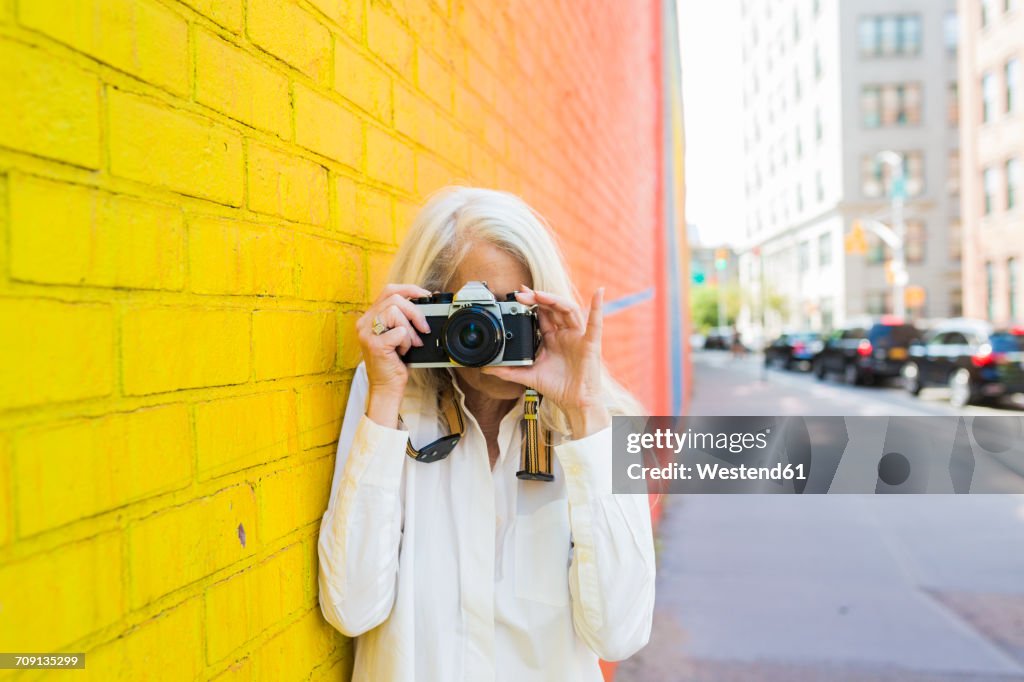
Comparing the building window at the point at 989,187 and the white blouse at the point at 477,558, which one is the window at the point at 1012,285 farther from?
the white blouse at the point at 477,558

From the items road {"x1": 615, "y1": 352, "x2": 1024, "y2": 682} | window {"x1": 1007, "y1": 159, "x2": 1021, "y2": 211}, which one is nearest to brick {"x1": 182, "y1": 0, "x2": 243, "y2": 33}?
road {"x1": 615, "y1": 352, "x2": 1024, "y2": 682}

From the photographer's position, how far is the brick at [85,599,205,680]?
0.81 m

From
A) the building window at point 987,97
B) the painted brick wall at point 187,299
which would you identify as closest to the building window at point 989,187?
the building window at point 987,97

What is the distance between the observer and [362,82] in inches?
58.1

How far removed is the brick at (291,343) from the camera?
114cm

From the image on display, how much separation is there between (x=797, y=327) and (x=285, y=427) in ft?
162

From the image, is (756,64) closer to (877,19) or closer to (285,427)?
(877,19)

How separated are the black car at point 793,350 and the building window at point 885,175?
16.3m

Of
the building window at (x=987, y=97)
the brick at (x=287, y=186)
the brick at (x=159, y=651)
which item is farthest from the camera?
the building window at (x=987, y=97)

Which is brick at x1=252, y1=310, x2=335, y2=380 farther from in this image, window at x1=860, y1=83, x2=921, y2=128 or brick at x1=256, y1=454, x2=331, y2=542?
window at x1=860, y1=83, x2=921, y2=128

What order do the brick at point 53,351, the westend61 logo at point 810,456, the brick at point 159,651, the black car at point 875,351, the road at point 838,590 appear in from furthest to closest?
the black car at point 875,351 → the road at point 838,590 → the westend61 logo at point 810,456 → the brick at point 159,651 → the brick at point 53,351

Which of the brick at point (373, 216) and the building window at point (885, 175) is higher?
the building window at point (885, 175)

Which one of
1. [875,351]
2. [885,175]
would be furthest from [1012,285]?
[885,175]

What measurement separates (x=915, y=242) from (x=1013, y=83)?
1666 cm
